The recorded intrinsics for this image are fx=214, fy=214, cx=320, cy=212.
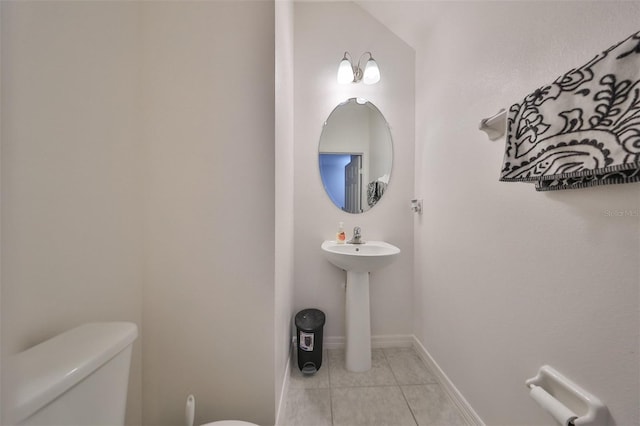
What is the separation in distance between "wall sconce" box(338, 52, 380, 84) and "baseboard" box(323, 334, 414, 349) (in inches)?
74.6

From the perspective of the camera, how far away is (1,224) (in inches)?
10.6

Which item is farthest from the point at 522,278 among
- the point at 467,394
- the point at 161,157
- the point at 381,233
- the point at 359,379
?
the point at 161,157

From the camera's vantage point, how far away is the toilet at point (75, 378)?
390 millimetres

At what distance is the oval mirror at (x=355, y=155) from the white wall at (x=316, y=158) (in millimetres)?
52

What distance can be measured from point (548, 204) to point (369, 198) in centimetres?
102

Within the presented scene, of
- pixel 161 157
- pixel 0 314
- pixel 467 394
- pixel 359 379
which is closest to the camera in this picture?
pixel 0 314

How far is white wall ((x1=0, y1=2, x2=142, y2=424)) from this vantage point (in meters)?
0.52

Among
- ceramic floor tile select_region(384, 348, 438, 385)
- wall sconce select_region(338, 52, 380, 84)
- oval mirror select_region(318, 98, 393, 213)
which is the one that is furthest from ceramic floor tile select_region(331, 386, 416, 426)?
wall sconce select_region(338, 52, 380, 84)

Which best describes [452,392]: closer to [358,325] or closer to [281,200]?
[358,325]

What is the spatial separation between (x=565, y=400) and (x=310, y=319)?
3.66 ft

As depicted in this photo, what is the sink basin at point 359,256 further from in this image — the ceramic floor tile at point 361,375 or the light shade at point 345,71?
the light shade at point 345,71

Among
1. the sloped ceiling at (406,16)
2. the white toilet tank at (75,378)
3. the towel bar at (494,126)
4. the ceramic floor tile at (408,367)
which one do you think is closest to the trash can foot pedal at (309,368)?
the ceramic floor tile at (408,367)

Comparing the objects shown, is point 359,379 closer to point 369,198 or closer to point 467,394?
point 467,394

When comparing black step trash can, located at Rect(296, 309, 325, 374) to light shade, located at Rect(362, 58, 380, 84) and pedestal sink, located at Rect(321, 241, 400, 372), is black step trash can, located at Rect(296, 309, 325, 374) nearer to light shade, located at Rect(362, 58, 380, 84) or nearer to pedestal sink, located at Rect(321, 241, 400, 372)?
pedestal sink, located at Rect(321, 241, 400, 372)
